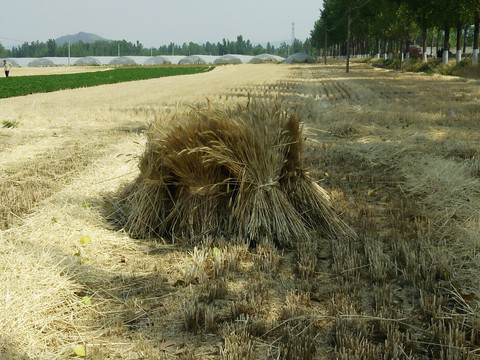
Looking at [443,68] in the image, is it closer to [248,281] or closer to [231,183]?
[231,183]

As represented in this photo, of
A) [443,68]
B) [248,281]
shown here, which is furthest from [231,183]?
[443,68]

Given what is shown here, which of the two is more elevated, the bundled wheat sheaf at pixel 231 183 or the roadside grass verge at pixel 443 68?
the roadside grass verge at pixel 443 68

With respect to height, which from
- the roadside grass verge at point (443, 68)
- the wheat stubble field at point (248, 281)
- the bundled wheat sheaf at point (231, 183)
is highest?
the roadside grass verge at point (443, 68)

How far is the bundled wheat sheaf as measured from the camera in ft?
14.6

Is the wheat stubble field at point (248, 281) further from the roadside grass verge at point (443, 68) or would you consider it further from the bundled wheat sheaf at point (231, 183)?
the roadside grass verge at point (443, 68)

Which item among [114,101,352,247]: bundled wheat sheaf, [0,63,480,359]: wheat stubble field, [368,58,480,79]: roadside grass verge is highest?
[368,58,480,79]: roadside grass verge

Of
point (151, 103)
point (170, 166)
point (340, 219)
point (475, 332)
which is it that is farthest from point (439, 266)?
point (151, 103)

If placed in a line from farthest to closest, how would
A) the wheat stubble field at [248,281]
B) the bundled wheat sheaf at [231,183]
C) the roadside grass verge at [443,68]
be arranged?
the roadside grass verge at [443,68]
the bundled wheat sheaf at [231,183]
the wheat stubble field at [248,281]

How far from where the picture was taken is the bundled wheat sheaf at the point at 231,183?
4453 millimetres

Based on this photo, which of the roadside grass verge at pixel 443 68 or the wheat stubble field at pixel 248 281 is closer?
the wheat stubble field at pixel 248 281

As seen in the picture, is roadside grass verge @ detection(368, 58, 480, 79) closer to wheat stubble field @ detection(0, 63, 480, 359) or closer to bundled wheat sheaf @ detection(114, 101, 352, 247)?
wheat stubble field @ detection(0, 63, 480, 359)

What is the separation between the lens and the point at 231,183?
4488mm

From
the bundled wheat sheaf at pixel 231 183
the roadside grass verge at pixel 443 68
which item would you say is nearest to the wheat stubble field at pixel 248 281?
the bundled wheat sheaf at pixel 231 183

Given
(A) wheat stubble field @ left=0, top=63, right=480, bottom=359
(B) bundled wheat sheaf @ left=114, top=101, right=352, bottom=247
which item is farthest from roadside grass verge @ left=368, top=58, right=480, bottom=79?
(B) bundled wheat sheaf @ left=114, top=101, right=352, bottom=247
